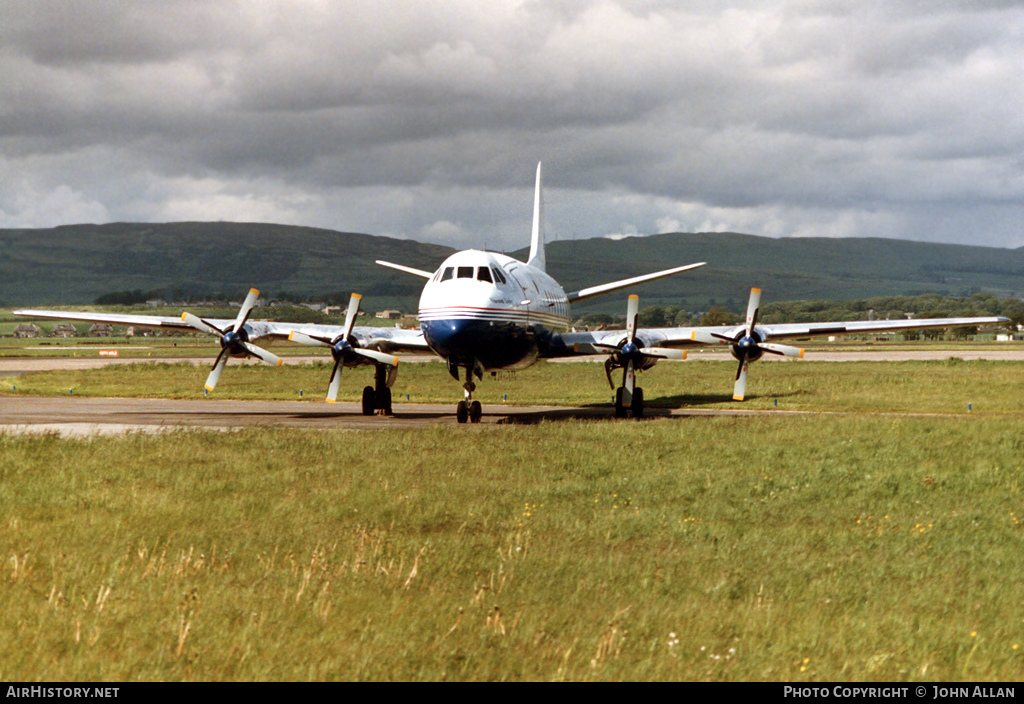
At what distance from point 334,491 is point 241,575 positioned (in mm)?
6134

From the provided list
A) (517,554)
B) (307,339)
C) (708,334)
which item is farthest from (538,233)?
(517,554)

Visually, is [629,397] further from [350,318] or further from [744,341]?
[350,318]

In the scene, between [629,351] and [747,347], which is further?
[747,347]

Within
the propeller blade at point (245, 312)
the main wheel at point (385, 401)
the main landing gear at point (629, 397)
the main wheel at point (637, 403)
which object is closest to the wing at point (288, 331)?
the propeller blade at point (245, 312)

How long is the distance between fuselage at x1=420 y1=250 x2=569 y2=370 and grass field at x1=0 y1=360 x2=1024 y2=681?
3930 mm

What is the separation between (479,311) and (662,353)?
8.30m

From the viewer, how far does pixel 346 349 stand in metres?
34.7

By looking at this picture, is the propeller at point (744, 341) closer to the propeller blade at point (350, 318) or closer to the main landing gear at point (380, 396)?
the main landing gear at point (380, 396)

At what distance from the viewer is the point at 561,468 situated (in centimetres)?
2048

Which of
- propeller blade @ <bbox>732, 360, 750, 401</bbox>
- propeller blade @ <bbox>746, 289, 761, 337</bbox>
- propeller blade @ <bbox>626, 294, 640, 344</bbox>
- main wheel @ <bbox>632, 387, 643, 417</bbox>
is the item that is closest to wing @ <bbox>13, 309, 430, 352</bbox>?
propeller blade @ <bbox>626, 294, 640, 344</bbox>

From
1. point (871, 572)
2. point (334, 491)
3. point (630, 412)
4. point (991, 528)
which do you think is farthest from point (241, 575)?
point (630, 412)

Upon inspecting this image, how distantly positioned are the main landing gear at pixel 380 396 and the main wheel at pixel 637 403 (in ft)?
30.9

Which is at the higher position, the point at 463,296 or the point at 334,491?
the point at 463,296

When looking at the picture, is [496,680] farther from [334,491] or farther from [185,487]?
[185,487]
